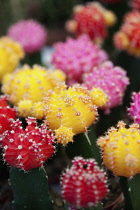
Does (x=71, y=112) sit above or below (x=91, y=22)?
below

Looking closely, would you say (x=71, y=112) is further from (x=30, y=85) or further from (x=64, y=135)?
(x=30, y=85)

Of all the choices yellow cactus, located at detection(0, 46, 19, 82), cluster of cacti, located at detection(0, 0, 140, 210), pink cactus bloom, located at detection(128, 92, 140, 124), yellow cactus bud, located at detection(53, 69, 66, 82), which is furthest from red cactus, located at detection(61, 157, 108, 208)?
yellow cactus, located at detection(0, 46, 19, 82)

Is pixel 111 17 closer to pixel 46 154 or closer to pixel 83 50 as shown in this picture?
pixel 83 50

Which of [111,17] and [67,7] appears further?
[67,7]

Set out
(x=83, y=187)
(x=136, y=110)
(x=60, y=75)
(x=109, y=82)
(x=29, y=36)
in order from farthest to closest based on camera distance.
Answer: (x=29, y=36)
(x=60, y=75)
(x=109, y=82)
(x=136, y=110)
(x=83, y=187)

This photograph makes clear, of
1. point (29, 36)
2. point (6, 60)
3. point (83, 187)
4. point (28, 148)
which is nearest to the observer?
point (83, 187)

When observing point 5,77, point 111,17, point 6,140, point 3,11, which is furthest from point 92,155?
point 3,11

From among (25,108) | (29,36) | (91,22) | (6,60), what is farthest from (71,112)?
(29,36)

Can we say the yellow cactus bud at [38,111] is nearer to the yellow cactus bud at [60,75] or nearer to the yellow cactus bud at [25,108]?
the yellow cactus bud at [25,108]
